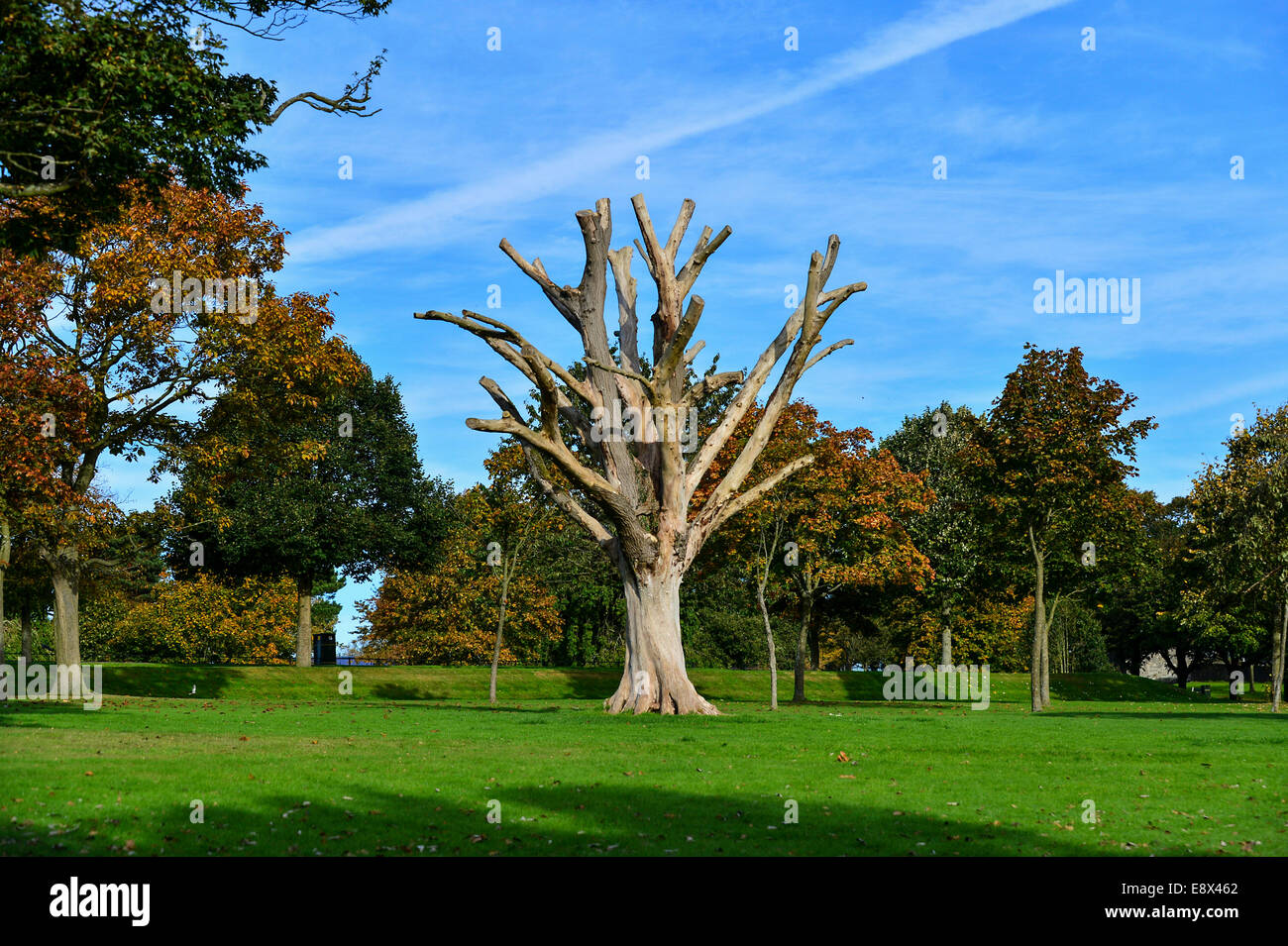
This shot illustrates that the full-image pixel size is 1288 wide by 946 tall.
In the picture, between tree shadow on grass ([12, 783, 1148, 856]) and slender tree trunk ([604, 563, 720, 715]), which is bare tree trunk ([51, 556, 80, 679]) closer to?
slender tree trunk ([604, 563, 720, 715])

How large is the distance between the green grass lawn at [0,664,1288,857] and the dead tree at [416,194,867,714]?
3183 mm

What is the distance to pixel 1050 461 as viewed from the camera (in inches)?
1553

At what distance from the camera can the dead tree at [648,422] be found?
26.8m

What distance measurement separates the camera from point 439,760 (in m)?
15.8

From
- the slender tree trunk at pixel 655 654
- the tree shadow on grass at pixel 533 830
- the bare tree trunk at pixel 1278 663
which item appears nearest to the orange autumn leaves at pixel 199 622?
the slender tree trunk at pixel 655 654

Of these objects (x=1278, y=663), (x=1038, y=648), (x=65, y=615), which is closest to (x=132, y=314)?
(x=65, y=615)

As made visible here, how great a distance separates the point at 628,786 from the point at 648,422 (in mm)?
14853

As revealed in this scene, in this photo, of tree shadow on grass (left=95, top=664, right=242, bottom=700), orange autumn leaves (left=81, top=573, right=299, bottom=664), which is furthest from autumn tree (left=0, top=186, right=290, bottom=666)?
orange autumn leaves (left=81, top=573, right=299, bottom=664)

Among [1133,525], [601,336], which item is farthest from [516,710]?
[1133,525]

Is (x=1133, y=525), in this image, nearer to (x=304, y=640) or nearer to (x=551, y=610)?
(x=551, y=610)

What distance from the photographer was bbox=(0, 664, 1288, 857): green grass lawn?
10.3m

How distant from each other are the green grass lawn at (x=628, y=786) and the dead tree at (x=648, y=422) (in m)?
3.18

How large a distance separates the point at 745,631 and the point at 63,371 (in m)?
45.3

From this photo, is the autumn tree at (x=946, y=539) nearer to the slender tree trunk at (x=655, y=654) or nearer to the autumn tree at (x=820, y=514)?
the autumn tree at (x=820, y=514)
